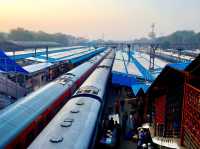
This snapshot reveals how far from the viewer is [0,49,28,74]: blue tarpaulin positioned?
773 inches

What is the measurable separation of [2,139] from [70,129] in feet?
6.32

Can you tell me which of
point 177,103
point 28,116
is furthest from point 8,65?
point 177,103

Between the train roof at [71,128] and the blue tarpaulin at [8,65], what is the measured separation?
10.2m

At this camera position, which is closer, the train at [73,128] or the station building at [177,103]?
the train at [73,128]

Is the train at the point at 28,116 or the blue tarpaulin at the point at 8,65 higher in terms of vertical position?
the blue tarpaulin at the point at 8,65

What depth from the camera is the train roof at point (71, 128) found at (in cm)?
684

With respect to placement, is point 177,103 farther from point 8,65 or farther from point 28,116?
point 8,65

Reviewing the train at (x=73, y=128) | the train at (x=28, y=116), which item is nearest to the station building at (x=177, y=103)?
the train at (x=73, y=128)

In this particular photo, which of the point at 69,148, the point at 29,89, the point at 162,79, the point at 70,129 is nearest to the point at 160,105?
the point at 162,79

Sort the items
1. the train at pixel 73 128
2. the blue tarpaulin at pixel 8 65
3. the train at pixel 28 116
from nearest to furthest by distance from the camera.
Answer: the train at pixel 73 128 < the train at pixel 28 116 < the blue tarpaulin at pixel 8 65

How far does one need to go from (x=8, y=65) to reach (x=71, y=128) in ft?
45.4

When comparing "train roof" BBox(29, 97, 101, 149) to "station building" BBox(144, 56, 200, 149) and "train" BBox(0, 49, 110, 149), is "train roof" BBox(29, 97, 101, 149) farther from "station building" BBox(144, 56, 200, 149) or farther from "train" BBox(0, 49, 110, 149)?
"station building" BBox(144, 56, 200, 149)

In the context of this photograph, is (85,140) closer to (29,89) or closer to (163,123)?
(163,123)

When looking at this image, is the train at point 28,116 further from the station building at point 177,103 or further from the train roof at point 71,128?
the station building at point 177,103
